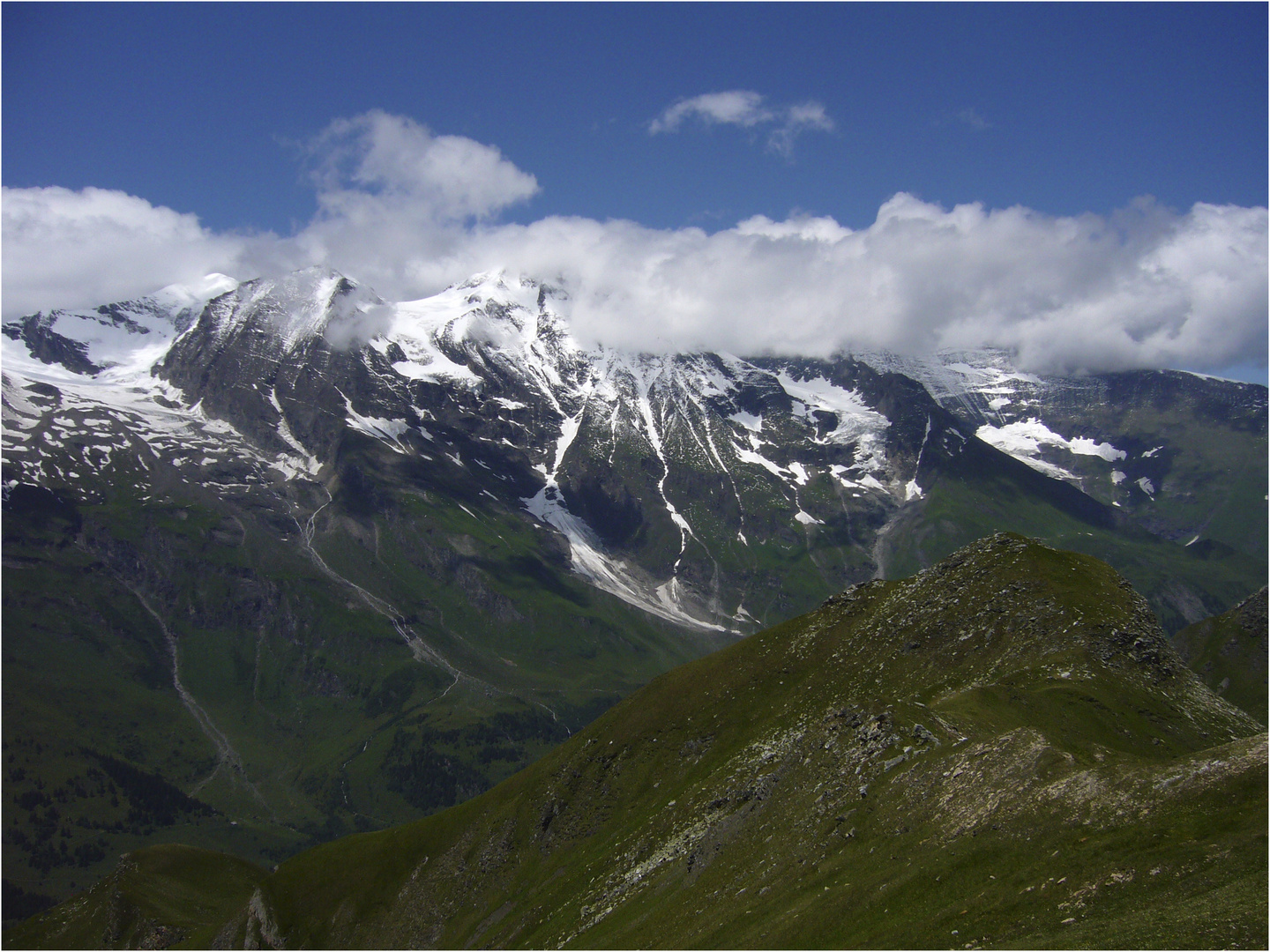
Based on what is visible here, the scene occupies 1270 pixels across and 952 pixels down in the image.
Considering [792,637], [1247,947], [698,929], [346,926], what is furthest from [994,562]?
Result: [346,926]

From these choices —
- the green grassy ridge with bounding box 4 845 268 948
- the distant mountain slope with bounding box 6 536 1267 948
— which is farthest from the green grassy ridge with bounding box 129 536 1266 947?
the green grassy ridge with bounding box 4 845 268 948

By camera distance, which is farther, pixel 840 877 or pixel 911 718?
pixel 911 718

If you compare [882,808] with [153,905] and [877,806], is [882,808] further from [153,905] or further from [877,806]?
[153,905]

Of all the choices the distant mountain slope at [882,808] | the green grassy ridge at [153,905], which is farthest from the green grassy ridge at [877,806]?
the green grassy ridge at [153,905]

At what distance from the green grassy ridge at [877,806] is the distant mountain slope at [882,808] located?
237 mm

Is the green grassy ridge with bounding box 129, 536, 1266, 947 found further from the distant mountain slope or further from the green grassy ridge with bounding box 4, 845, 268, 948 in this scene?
the green grassy ridge with bounding box 4, 845, 268, 948

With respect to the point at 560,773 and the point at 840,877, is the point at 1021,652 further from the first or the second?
the point at 560,773

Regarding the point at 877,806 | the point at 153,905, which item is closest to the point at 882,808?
the point at 877,806

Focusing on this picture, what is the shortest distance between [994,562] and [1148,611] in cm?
1880

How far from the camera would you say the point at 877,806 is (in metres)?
70.6

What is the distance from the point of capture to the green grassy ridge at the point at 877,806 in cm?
5041

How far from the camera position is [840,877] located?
6412 cm

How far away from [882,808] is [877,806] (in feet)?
2.95

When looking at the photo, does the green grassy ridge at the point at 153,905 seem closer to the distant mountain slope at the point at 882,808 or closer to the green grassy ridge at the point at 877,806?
the distant mountain slope at the point at 882,808
